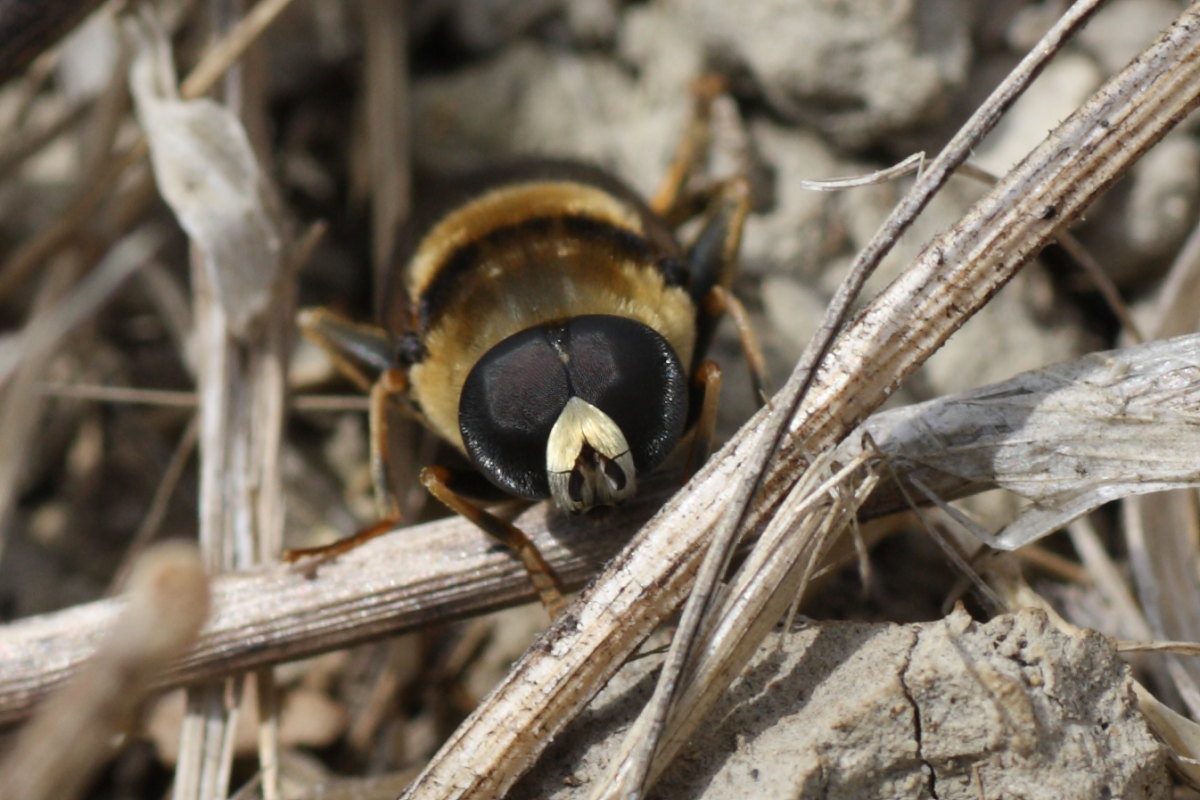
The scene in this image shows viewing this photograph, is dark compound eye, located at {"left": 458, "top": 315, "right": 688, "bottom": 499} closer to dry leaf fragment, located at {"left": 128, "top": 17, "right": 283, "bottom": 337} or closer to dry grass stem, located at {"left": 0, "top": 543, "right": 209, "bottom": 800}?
dry grass stem, located at {"left": 0, "top": 543, "right": 209, "bottom": 800}

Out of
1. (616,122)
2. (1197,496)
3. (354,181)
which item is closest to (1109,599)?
(1197,496)

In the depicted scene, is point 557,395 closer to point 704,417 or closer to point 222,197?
point 704,417

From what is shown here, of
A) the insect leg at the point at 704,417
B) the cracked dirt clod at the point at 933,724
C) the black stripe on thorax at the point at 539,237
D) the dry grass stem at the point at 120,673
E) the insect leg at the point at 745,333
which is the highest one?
the black stripe on thorax at the point at 539,237

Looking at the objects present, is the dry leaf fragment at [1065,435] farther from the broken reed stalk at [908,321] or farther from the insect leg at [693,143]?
the insect leg at [693,143]

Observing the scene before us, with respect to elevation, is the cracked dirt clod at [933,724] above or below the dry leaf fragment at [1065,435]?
below

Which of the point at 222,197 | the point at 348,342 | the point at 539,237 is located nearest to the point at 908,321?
the point at 539,237

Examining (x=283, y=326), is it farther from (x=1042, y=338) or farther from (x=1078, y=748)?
(x=1078, y=748)

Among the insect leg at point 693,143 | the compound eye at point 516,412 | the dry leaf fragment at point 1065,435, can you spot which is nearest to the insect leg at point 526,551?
the compound eye at point 516,412

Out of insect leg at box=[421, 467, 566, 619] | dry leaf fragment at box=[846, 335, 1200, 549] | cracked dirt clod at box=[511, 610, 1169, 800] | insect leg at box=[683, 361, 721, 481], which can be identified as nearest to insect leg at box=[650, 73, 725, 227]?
insect leg at box=[683, 361, 721, 481]
